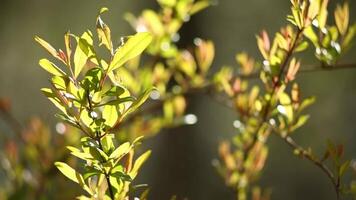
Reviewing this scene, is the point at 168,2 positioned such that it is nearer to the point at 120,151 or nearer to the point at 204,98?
the point at 120,151

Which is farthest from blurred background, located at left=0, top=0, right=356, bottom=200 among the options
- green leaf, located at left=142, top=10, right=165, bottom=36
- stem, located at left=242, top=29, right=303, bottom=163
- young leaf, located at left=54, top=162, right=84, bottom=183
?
young leaf, located at left=54, top=162, right=84, bottom=183

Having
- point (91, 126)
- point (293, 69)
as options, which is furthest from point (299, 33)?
point (91, 126)

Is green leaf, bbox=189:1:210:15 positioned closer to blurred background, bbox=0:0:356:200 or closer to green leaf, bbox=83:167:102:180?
green leaf, bbox=83:167:102:180

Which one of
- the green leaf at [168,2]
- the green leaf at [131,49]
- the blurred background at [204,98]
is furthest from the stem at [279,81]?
the blurred background at [204,98]

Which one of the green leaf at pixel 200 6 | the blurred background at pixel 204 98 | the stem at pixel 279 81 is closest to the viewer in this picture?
the stem at pixel 279 81

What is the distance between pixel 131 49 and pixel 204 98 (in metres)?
3.43

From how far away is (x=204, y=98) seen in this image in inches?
153

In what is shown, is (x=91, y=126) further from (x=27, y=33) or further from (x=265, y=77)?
(x=27, y=33)

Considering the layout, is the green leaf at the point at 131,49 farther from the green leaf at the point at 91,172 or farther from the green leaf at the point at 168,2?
the green leaf at the point at 168,2

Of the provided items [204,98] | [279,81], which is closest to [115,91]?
[279,81]

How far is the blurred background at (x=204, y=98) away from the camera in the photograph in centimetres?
325

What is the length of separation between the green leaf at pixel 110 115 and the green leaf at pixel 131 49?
3cm

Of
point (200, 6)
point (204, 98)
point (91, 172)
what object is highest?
point (204, 98)

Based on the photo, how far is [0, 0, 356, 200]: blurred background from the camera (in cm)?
325
